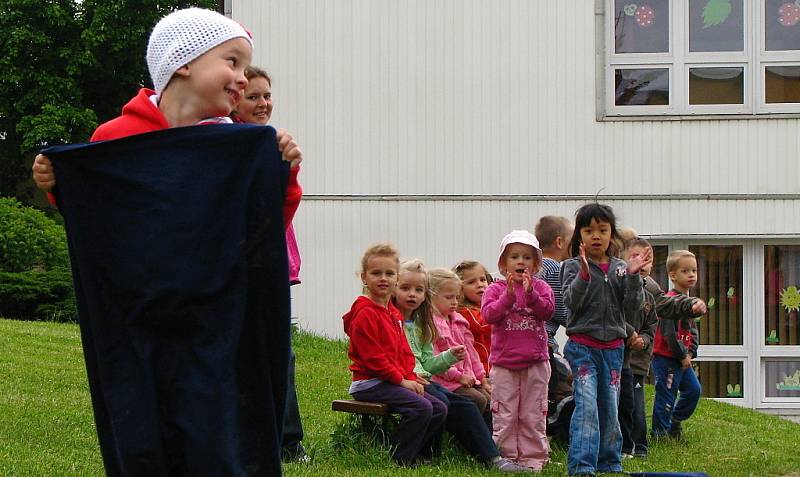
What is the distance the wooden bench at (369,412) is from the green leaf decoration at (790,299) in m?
9.40

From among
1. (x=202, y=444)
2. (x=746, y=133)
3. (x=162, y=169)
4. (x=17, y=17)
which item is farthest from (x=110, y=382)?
(x=17, y=17)

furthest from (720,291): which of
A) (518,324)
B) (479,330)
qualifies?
(518,324)

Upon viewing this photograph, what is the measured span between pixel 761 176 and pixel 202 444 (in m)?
13.5

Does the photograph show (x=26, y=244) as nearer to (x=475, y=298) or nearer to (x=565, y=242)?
(x=475, y=298)

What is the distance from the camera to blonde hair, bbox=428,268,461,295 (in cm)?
826

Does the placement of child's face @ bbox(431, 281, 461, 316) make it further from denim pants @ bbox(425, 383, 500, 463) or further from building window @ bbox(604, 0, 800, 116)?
building window @ bbox(604, 0, 800, 116)

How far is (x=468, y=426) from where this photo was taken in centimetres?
778

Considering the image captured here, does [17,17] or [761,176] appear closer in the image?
[761,176]

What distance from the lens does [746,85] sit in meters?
15.5

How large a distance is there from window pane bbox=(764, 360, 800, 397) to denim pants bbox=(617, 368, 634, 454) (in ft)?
24.7

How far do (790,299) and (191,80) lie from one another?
13.6 metres

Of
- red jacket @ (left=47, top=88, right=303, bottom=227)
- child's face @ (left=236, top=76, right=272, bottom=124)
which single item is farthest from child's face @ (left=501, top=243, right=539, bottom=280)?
red jacket @ (left=47, top=88, right=303, bottom=227)

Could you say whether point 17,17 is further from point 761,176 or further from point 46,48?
point 761,176

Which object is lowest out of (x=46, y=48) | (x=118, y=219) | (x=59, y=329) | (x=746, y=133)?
(x=59, y=329)
